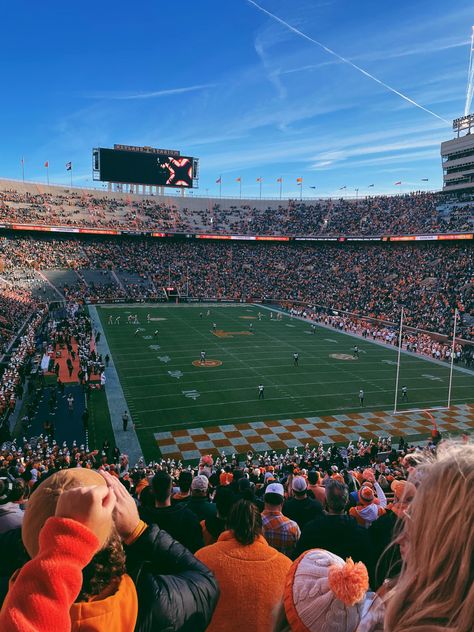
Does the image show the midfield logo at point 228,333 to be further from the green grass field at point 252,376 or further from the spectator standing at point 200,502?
the spectator standing at point 200,502

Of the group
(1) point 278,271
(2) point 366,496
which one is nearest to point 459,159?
(1) point 278,271

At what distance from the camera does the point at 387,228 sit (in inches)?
2756

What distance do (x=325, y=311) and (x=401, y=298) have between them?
8.79 meters

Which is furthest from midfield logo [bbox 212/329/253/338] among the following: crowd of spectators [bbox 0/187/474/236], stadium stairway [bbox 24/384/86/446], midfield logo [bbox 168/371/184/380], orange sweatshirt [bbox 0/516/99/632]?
orange sweatshirt [bbox 0/516/99/632]

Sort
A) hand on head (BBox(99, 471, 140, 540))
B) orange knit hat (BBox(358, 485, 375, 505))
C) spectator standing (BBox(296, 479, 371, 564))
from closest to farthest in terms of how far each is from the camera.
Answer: hand on head (BBox(99, 471, 140, 540)) → spectator standing (BBox(296, 479, 371, 564)) → orange knit hat (BBox(358, 485, 375, 505))

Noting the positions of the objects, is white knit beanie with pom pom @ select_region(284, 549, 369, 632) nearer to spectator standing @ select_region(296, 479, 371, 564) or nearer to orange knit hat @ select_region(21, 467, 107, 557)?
orange knit hat @ select_region(21, 467, 107, 557)

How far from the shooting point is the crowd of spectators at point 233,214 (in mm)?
68750

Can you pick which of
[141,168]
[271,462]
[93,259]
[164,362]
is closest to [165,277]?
[93,259]

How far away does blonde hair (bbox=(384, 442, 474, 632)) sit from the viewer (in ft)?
4.34

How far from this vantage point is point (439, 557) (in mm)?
1362

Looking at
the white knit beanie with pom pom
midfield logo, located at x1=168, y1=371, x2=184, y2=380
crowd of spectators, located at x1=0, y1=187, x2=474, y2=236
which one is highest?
crowd of spectators, located at x1=0, y1=187, x2=474, y2=236

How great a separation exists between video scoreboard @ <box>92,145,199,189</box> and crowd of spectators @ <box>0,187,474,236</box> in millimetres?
6865

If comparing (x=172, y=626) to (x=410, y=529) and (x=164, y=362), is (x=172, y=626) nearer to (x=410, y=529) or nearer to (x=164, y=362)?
(x=410, y=529)

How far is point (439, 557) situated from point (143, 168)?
3117 inches
